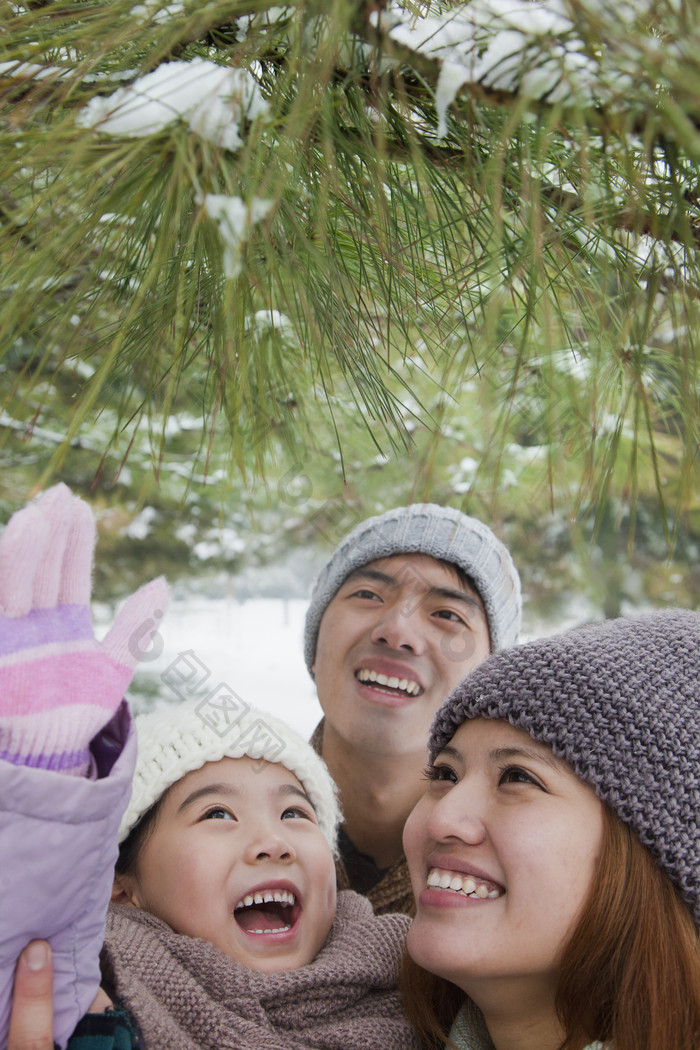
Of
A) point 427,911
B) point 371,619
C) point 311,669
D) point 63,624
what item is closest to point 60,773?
point 63,624

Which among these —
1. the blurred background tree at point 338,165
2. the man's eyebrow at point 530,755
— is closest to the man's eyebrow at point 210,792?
the man's eyebrow at point 530,755

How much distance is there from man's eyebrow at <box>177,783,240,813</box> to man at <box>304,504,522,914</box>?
376 mm

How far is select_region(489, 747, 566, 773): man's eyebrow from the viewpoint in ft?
2.87

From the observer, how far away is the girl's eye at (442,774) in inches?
39.0

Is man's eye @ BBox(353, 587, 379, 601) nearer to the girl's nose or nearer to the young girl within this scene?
the young girl

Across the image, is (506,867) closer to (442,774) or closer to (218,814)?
(442,774)

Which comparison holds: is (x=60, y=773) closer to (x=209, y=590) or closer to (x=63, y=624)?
(x=63, y=624)

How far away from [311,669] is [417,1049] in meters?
0.84

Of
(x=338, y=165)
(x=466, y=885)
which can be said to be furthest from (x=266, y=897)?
(x=338, y=165)

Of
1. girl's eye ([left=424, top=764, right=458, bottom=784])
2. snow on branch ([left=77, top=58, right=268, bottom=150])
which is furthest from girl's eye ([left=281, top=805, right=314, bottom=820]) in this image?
snow on branch ([left=77, top=58, right=268, bottom=150])

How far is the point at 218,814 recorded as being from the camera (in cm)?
112

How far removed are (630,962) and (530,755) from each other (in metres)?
0.20

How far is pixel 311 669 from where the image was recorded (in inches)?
69.9

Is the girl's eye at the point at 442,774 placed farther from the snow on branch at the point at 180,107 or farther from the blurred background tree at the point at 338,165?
the snow on branch at the point at 180,107
